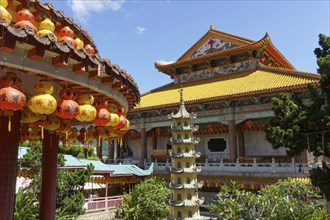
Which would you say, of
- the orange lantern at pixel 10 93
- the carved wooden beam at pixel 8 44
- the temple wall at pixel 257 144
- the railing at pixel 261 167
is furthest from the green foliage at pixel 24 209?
the temple wall at pixel 257 144

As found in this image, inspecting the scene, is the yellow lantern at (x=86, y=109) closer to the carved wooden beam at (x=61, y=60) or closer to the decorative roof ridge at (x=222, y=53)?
the carved wooden beam at (x=61, y=60)

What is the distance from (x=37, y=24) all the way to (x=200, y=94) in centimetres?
1768

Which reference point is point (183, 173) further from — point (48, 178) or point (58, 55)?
point (58, 55)

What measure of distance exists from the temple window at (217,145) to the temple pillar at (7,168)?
19.3m

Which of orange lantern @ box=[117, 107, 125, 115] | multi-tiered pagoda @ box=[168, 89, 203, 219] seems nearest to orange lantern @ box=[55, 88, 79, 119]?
orange lantern @ box=[117, 107, 125, 115]

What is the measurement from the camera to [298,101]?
38.3 ft

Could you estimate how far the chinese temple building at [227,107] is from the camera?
16.8 metres

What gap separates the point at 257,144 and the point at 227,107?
3517 millimetres

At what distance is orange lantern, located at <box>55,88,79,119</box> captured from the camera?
11.9 feet

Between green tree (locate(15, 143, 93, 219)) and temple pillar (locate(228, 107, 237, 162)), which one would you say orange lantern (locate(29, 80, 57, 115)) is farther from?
temple pillar (locate(228, 107, 237, 162))

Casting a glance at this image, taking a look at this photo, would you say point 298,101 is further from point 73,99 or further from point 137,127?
point 137,127

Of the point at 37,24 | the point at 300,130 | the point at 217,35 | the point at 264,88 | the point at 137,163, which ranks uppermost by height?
the point at 217,35

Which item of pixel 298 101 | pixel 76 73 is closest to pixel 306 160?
pixel 298 101

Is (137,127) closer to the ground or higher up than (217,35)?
closer to the ground
